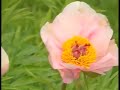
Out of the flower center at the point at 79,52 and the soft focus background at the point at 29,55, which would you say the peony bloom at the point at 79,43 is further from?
the soft focus background at the point at 29,55

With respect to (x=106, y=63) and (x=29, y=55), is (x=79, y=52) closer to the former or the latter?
(x=106, y=63)

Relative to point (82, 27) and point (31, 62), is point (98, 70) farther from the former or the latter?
point (31, 62)

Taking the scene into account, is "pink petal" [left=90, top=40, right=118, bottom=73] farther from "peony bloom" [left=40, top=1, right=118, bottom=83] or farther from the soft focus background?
the soft focus background

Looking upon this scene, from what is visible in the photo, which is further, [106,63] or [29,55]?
[29,55]

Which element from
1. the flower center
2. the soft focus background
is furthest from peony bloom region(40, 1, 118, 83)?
the soft focus background

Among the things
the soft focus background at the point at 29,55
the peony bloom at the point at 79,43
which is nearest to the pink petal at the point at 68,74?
the peony bloom at the point at 79,43

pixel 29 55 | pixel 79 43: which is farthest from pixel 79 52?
pixel 29 55

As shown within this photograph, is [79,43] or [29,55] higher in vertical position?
[79,43]
